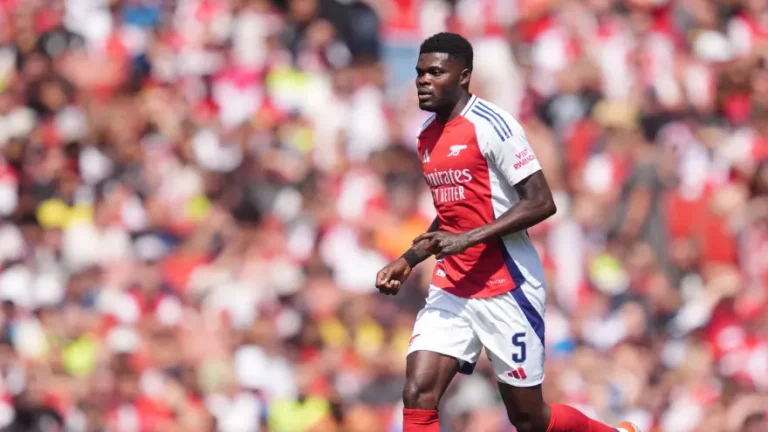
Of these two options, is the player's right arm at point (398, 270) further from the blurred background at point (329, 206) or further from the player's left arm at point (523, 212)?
the blurred background at point (329, 206)

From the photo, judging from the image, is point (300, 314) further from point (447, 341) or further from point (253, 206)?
point (447, 341)

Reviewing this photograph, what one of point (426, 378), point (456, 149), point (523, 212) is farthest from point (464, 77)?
point (426, 378)

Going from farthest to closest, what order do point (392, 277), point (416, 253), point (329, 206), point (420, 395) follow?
point (329, 206)
point (420, 395)
point (416, 253)
point (392, 277)

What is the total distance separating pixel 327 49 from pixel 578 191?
124 inches

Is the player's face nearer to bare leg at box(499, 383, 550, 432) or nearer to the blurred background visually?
→ bare leg at box(499, 383, 550, 432)

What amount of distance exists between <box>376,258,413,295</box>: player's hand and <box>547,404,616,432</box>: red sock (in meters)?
1.28

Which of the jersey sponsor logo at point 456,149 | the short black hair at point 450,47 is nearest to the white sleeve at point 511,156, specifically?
the jersey sponsor logo at point 456,149

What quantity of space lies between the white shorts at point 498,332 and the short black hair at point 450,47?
48.9 inches

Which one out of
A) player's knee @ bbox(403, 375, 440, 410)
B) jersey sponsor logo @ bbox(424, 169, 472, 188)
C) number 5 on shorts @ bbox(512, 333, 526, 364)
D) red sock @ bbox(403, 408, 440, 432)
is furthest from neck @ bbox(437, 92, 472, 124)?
red sock @ bbox(403, 408, 440, 432)

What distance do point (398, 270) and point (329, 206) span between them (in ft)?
20.9

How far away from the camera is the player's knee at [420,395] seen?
707 cm

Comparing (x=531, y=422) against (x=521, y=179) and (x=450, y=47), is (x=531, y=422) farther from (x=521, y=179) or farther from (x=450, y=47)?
(x=450, y=47)

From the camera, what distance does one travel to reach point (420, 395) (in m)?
7.08

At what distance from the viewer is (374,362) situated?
37.3ft
